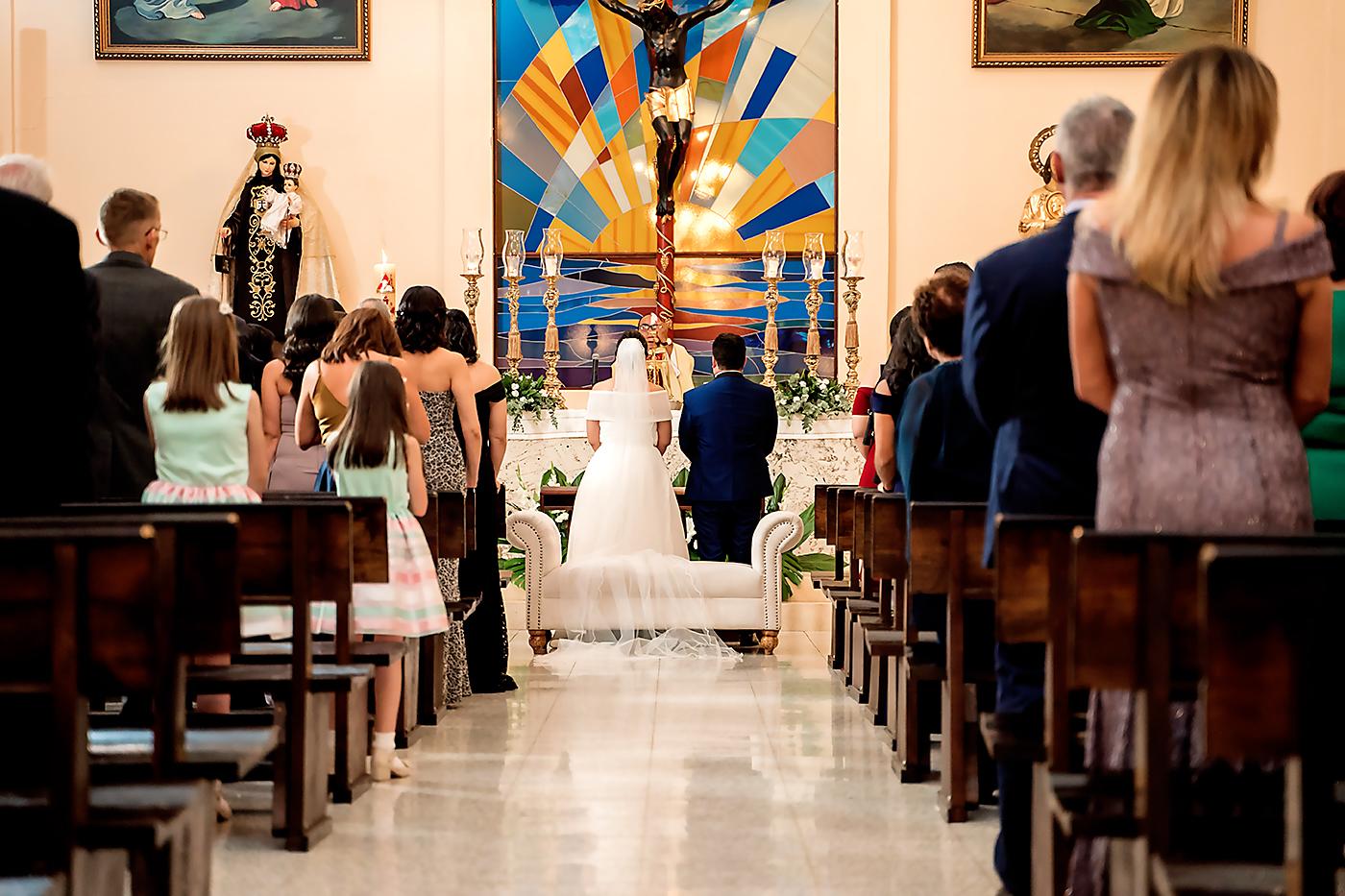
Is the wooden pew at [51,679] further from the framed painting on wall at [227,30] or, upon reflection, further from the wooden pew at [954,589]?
the framed painting on wall at [227,30]

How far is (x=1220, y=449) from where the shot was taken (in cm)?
278

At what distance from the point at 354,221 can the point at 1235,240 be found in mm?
10201

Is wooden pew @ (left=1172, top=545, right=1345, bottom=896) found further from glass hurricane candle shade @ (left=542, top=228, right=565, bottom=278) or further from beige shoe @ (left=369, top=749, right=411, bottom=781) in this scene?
glass hurricane candle shade @ (left=542, top=228, right=565, bottom=278)

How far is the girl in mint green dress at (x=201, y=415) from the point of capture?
471 centimetres

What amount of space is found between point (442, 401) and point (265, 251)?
5.62m

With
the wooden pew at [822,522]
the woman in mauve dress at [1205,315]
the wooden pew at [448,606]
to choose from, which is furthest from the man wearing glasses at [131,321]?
the wooden pew at [822,522]

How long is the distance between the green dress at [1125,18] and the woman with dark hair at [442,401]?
7457 mm

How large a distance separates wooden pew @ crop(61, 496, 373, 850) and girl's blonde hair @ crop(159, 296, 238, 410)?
728mm

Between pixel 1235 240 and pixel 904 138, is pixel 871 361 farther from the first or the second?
pixel 1235 240

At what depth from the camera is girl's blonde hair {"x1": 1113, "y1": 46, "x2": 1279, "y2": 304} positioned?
106 inches

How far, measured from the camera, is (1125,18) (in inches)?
484

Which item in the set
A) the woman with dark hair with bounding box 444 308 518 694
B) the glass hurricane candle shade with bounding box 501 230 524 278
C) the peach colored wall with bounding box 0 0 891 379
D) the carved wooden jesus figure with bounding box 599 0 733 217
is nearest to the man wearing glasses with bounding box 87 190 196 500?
the woman with dark hair with bounding box 444 308 518 694

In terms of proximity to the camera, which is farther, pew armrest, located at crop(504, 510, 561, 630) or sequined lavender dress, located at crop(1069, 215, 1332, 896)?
pew armrest, located at crop(504, 510, 561, 630)

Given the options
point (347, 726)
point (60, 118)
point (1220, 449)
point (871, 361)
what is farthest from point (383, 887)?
point (60, 118)
